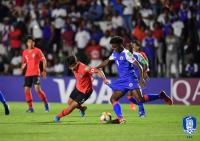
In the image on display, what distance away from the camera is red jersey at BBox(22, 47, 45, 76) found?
2225 cm

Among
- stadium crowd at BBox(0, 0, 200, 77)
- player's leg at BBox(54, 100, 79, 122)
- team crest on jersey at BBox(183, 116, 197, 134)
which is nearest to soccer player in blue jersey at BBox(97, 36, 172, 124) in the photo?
player's leg at BBox(54, 100, 79, 122)

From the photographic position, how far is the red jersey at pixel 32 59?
22.2 metres

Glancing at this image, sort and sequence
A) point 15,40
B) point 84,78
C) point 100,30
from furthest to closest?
point 15,40 < point 100,30 < point 84,78

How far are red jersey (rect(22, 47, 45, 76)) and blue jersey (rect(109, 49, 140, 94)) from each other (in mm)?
5669

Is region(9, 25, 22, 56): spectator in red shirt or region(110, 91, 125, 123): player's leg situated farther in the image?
region(9, 25, 22, 56): spectator in red shirt

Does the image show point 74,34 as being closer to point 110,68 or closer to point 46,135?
point 110,68

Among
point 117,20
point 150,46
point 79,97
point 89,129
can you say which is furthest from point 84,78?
point 117,20

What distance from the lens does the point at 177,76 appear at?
Result: 27.7 metres

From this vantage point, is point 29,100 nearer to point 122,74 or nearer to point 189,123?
point 122,74

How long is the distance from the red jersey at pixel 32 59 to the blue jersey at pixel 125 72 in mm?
5669

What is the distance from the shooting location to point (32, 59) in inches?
878

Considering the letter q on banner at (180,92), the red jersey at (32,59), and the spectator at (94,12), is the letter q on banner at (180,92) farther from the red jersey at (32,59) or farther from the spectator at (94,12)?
the red jersey at (32,59)

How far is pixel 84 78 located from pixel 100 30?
12122mm

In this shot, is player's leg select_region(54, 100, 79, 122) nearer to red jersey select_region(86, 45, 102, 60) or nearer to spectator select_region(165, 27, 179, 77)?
spectator select_region(165, 27, 179, 77)
